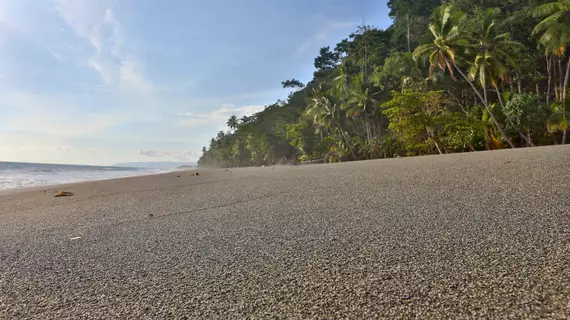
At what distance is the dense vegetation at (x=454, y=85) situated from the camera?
46.7 ft

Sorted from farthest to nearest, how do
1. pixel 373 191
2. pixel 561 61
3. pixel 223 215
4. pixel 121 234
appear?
pixel 561 61
pixel 373 191
pixel 223 215
pixel 121 234

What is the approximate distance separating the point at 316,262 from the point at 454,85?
21673 mm

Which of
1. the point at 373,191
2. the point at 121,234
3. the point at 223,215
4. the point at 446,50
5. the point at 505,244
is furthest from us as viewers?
the point at 446,50

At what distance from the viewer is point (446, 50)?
50.6 ft

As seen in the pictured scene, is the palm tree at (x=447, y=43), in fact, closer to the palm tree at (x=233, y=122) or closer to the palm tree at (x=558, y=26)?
the palm tree at (x=558, y=26)

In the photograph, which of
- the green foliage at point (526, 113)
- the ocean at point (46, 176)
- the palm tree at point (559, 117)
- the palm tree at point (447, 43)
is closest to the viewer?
the ocean at point (46, 176)

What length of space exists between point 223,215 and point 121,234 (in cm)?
82

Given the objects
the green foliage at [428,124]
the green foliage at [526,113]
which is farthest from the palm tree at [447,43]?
the green foliage at [428,124]

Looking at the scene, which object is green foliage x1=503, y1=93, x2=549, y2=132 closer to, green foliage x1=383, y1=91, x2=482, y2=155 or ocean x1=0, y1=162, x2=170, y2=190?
green foliage x1=383, y1=91, x2=482, y2=155

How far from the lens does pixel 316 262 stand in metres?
1.43

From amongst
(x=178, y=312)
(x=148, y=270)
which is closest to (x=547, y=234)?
(x=178, y=312)

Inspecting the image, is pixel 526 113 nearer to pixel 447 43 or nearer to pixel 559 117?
pixel 559 117

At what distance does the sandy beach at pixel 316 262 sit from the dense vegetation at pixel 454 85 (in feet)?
45.6

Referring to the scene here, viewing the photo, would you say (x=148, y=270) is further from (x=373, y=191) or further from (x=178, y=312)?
(x=373, y=191)
